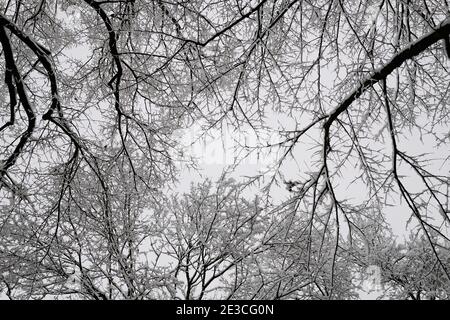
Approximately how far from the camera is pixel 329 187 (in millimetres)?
3381

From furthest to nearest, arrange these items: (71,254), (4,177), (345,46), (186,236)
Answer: (186,236)
(71,254)
(4,177)
(345,46)

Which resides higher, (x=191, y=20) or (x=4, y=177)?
(x=191, y=20)

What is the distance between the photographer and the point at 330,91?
3436mm

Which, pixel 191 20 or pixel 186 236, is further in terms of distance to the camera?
pixel 186 236

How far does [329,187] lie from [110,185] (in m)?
3.26

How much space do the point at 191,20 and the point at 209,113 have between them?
1.21 m

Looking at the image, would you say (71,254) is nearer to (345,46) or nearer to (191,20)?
(191,20)

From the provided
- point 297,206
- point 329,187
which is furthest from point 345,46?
point 297,206
